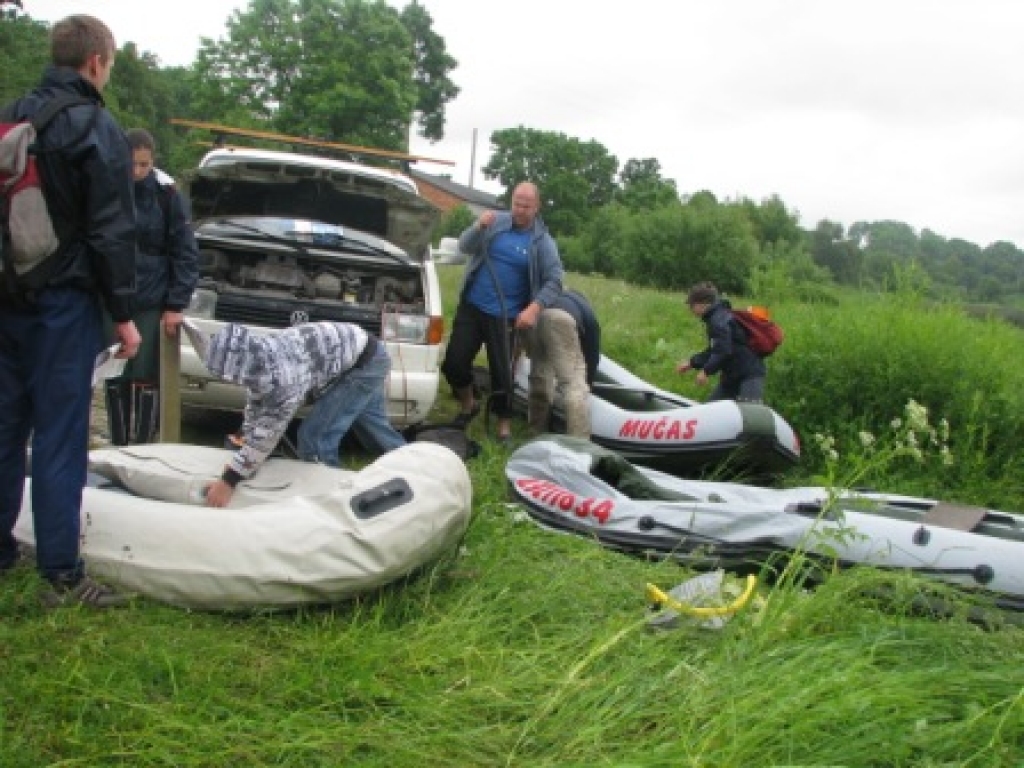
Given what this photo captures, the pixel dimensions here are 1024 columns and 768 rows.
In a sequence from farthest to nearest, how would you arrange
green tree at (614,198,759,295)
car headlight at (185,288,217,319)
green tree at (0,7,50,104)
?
green tree at (614,198,759,295)
green tree at (0,7,50,104)
car headlight at (185,288,217,319)

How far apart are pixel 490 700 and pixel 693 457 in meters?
3.72

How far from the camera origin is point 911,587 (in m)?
3.45

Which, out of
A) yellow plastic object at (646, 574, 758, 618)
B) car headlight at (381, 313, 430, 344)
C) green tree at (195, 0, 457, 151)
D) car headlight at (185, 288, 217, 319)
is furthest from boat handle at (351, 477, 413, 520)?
green tree at (195, 0, 457, 151)

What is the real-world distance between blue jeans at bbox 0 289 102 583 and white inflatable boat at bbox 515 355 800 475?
13.3ft

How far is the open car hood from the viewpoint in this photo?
617 cm

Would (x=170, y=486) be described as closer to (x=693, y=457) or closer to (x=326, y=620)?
(x=326, y=620)

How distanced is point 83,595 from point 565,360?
13.3 ft

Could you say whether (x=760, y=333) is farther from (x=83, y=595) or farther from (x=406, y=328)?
(x=83, y=595)

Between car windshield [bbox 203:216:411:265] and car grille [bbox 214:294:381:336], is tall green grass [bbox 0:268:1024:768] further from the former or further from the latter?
car windshield [bbox 203:216:411:265]

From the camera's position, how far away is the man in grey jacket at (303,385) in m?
4.05

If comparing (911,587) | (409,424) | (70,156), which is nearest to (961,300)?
(409,424)

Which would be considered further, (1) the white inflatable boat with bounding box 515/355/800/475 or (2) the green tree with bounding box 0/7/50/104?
(2) the green tree with bounding box 0/7/50/104

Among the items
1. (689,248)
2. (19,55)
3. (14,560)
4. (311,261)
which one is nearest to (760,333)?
(311,261)

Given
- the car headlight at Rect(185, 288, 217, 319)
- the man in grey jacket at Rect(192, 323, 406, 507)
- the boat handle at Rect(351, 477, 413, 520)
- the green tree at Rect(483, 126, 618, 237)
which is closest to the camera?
the boat handle at Rect(351, 477, 413, 520)
